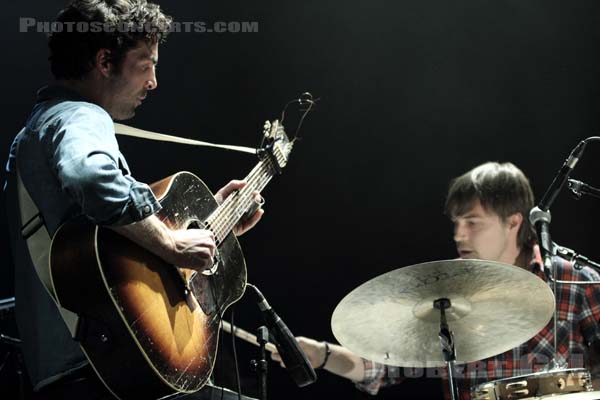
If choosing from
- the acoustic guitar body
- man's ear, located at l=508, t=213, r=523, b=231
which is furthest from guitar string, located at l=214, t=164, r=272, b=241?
man's ear, located at l=508, t=213, r=523, b=231

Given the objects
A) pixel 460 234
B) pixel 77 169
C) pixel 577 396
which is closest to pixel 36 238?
pixel 77 169

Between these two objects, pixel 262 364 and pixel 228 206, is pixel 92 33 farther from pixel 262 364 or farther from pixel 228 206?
pixel 262 364

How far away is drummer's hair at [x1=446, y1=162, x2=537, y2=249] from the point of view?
3.52 m

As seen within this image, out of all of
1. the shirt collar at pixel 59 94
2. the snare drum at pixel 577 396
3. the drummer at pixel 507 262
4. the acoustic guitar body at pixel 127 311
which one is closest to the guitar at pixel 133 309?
the acoustic guitar body at pixel 127 311

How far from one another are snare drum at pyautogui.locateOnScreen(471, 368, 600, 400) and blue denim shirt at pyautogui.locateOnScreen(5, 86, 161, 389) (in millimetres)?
1398

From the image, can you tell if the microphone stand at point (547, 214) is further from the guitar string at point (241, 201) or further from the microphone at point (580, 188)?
the guitar string at point (241, 201)

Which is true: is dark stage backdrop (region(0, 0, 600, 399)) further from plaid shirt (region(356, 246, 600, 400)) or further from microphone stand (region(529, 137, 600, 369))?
microphone stand (region(529, 137, 600, 369))

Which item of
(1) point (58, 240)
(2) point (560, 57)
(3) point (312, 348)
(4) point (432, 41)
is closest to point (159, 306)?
(1) point (58, 240)

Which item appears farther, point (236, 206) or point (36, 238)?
point (236, 206)

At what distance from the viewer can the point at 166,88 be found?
148 inches

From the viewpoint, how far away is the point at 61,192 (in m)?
1.88

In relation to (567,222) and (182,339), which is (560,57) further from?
(182,339)

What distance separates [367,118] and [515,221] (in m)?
1.03

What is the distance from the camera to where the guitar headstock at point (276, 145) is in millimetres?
2977
